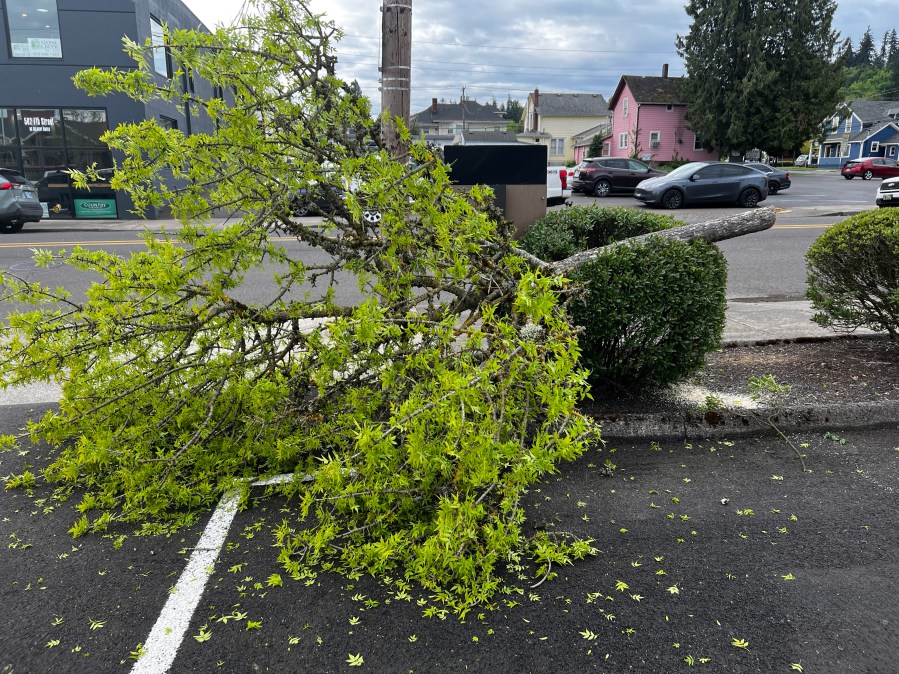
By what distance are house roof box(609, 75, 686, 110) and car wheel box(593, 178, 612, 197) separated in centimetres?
2470

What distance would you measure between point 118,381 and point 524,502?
250 centimetres

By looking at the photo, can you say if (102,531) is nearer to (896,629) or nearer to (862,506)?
(896,629)

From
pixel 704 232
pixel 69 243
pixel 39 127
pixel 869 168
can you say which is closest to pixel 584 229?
pixel 704 232

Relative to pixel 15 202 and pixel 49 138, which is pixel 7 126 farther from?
pixel 15 202

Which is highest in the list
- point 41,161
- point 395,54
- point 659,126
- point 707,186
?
point 659,126

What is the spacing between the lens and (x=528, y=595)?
2.77m

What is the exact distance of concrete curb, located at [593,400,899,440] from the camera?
4480 mm

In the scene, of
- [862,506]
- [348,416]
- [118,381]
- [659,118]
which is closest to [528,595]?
[348,416]

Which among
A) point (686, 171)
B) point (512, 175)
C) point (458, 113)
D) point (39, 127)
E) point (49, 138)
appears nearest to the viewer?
point (512, 175)

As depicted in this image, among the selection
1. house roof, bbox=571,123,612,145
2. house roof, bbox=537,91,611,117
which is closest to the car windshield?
house roof, bbox=571,123,612,145

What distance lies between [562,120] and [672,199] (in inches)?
2211

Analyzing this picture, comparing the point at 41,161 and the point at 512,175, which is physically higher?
the point at 41,161

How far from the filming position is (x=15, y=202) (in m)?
17.1

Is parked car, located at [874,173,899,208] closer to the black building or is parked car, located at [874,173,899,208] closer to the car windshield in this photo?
the car windshield
